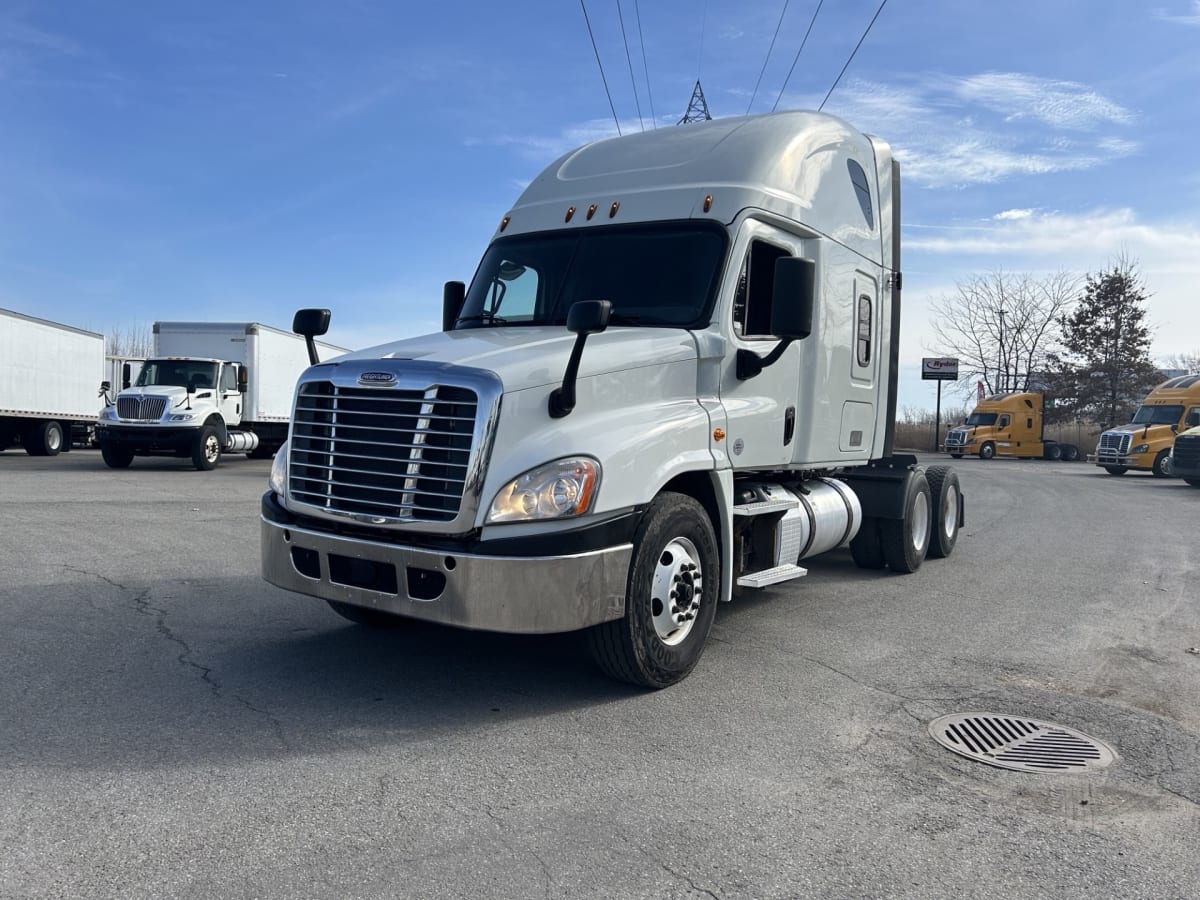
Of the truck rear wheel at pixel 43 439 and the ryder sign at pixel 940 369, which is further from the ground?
the ryder sign at pixel 940 369

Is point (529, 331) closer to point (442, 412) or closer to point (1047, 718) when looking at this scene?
point (442, 412)

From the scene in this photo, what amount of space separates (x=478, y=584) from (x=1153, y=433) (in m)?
33.4

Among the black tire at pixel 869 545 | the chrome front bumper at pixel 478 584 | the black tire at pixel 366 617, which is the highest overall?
the chrome front bumper at pixel 478 584

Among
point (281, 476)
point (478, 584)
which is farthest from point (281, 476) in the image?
point (478, 584)

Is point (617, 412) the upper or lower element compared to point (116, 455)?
upper

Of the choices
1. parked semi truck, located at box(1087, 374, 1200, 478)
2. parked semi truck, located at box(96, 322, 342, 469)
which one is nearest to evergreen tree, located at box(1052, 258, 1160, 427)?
parked semi truck, located at box(1087, 374, 1200, 478)

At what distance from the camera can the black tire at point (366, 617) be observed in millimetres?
6180

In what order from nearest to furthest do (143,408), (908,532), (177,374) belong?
(908,532)
(143,408)
(177,374)

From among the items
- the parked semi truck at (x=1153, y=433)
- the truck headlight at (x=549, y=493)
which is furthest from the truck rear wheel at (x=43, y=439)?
the parked semi truck at (x=1153, y=433)

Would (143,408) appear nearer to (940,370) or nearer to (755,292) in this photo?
(755,292)

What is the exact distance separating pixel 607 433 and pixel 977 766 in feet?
7.58

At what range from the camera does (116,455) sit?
21641 mm

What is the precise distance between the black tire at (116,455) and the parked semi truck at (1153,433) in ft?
97.7

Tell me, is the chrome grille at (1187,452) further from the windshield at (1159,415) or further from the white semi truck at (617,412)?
the white semi truck at (617,412)
